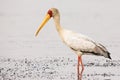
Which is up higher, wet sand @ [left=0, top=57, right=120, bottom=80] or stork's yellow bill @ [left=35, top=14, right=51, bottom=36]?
stork's yellow bill @ [left=35, top=14, right=51, bottom=36]

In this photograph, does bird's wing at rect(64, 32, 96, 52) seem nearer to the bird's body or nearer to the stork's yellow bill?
the bird's body

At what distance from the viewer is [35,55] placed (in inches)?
175

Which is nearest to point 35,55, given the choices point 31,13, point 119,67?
point 31,13

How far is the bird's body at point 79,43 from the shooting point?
4255 millimetres

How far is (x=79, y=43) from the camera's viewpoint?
4250 millimetres

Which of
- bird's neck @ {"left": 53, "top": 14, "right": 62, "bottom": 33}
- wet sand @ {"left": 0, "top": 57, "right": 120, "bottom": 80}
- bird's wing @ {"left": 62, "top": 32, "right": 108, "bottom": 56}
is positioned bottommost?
wet sand @ {"left": 0, "top": 57, "right": 120, "bottom": 80}

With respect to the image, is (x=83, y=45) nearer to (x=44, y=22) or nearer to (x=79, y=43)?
(x=79, y=43)

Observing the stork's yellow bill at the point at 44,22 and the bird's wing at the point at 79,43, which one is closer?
the bird's wing at the point at 79,43

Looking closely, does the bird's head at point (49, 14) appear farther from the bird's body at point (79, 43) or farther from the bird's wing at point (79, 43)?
the bird's wing at point (79, 43)

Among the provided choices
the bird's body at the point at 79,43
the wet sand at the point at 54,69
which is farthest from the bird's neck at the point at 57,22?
the wet sand at the point at 54,69

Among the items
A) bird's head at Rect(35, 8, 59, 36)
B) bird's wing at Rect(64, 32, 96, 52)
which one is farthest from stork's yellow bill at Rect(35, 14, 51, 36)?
bird's wing at Rect(64, 32, 96, 52)

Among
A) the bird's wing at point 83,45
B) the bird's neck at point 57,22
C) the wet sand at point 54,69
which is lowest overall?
the wet sand at point 54,69

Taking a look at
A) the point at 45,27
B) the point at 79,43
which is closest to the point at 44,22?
the point at 45,27

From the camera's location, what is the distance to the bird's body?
4.26 m
